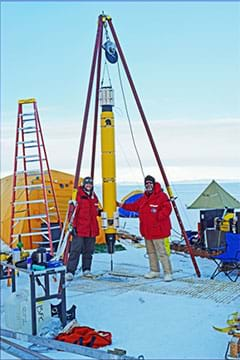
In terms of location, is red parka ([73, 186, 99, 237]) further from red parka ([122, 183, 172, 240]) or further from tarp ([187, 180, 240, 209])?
tarp ([187, 180, 240, 209])

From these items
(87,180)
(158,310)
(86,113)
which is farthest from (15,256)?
(87,180)

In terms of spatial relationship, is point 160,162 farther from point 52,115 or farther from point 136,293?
point 52,115

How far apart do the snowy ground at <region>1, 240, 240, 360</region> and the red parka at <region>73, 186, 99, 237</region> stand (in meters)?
0.58

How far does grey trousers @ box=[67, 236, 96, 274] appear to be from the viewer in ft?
21.2

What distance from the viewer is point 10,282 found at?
12.3 ft

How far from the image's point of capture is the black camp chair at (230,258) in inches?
248

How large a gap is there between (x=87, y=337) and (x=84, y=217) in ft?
9.00

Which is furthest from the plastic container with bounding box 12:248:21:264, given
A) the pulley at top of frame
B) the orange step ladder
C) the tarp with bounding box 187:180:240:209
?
the tarp with bounding box 187:180:240:209

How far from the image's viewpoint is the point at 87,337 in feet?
12.7

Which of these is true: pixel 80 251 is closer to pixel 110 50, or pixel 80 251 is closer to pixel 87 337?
pixel 110 50

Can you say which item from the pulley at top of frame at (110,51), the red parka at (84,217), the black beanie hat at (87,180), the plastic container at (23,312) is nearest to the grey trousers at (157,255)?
the red parka at (84,217)

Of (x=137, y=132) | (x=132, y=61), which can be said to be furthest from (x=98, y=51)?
(x=137, y=132)

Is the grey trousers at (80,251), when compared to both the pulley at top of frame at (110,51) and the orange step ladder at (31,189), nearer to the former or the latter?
the orange step ladder at (31,189)

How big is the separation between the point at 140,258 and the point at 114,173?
71.3 inches
